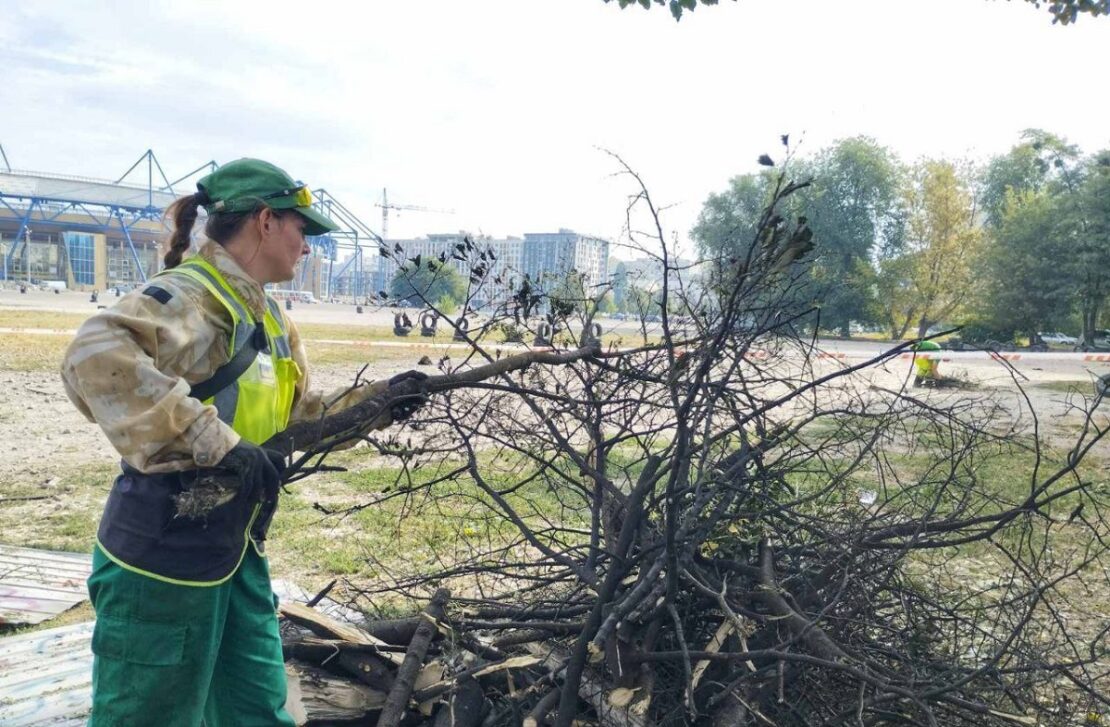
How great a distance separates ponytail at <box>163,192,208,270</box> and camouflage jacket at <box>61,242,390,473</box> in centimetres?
35

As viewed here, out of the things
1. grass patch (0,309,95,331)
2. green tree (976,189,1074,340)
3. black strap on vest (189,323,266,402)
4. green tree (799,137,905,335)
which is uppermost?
green tree (799,137,905,335)

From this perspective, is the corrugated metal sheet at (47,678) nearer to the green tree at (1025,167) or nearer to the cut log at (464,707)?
the cut log at (464,707)

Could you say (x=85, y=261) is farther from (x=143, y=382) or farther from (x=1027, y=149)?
(x=143, y=382)

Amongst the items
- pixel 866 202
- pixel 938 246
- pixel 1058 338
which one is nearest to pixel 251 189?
pixel 938 246

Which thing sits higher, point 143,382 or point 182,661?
point 143,382

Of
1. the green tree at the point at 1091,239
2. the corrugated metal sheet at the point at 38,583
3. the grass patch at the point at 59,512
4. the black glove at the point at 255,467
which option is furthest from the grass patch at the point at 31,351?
the green tree at the point at 1091,239

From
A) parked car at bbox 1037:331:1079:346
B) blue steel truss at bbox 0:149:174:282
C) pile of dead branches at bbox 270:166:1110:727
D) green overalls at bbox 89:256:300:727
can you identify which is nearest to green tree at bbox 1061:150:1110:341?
parked car at bbox 1037:331:1079:346

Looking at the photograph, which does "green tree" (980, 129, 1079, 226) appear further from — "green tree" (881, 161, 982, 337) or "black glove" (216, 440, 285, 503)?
"black glove" (216, 440, 285, 503)

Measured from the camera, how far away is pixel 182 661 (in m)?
1.86

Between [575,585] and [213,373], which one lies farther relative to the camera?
[575,585]

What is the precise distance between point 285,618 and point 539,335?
4.74 ft

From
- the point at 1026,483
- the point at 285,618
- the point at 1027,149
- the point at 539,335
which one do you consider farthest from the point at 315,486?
the point at 1027,149

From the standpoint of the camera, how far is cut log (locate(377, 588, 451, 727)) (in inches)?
93.9

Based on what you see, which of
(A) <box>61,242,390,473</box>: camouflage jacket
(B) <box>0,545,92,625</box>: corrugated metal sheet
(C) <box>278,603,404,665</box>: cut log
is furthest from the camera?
(B) <box>0,545,92,625</box>: corrugated metal sheet
